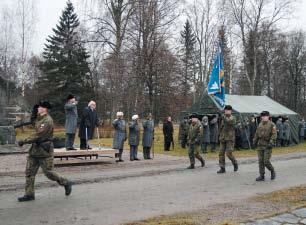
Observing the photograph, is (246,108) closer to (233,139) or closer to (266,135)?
Answer: (233,139)

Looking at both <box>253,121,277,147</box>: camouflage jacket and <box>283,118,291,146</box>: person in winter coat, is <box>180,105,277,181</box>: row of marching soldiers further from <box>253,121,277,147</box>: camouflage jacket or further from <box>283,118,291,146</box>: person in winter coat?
<box>283,118,291,146</box>: person in winter coat

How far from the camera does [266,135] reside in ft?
41.0

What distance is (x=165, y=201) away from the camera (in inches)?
367

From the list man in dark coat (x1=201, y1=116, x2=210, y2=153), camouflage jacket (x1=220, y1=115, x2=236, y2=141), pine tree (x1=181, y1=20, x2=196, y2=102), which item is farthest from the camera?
pine tree (x1=181, y1=20, x2=196, y2=102)

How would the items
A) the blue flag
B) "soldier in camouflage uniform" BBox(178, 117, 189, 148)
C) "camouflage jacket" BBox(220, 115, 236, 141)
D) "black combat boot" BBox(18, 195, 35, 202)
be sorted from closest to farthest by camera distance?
"black combat boot" BBox(18, 195, 35, 202) < "camouflage jacket" BBox(220, 115, 236, 141) < the blue flag < "soldier in camouflage uniform" BBox(178, 117, 189, 148)

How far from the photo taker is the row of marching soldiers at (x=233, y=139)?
41.1 feet

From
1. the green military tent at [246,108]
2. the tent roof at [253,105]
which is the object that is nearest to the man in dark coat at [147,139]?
the green military tent at [246,108]

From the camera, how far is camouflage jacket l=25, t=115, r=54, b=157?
9133 millimetres

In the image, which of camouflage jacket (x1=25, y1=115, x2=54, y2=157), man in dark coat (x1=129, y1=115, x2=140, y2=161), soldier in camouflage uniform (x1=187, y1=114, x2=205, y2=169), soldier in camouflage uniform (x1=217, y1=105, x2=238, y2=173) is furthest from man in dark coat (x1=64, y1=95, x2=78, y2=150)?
camouflage jacket (x1=25, y1=115, x2=54, y2=157)

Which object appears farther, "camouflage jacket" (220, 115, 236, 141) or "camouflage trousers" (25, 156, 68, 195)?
"camouflage jacket" (220, 115, 236, 141)

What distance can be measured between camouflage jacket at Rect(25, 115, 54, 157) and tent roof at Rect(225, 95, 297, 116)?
675 inches

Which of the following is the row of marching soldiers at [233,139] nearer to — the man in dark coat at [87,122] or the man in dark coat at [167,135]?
the man in dark coat at [87,122]

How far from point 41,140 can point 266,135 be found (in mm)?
6331

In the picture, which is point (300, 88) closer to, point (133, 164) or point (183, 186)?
point (133, 164)
